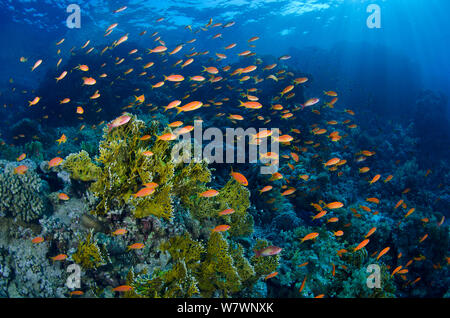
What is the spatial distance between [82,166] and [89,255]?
1.58 metres

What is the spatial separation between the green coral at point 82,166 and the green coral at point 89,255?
1.13 metres

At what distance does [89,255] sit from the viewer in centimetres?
332

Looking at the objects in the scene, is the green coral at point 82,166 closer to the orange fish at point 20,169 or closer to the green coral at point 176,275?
the orange fish at point 20,169

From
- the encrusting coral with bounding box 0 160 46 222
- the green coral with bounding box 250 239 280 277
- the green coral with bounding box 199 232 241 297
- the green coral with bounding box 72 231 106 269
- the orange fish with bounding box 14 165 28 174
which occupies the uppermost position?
the orange fish with bounding box 14 165 28 174

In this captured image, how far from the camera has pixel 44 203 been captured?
3904 millimetres

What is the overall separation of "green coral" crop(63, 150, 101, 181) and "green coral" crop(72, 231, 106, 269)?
1.13 m

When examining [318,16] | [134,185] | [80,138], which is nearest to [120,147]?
[134,185]

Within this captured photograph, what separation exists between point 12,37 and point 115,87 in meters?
30.2

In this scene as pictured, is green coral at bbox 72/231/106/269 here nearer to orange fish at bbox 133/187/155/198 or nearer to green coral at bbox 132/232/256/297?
green coral at bbox 132/232/256/297

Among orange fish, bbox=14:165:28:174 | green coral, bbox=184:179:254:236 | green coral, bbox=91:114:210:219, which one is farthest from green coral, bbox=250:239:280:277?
orange fish, bbox=14:165:28:174

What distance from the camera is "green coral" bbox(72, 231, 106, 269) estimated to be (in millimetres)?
3271

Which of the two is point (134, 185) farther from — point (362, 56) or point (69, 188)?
point (362, 56)

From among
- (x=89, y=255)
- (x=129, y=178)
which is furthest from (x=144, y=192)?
(x=89, y=255)

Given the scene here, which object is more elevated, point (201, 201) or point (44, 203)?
point (44, 203)
